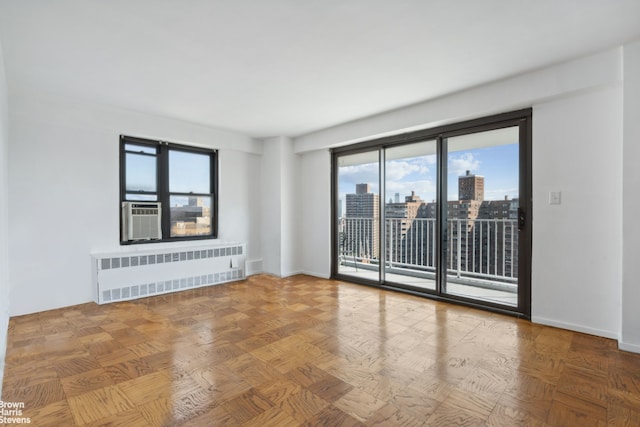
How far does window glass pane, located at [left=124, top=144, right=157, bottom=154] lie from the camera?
4352 millimetres

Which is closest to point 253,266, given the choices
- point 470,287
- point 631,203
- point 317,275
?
point 317,275

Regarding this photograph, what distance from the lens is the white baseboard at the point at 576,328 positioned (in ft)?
9.05

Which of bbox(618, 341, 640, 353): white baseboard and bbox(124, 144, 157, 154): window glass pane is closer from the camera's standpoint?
bbox(618, 341, 640, 353): white baseboard

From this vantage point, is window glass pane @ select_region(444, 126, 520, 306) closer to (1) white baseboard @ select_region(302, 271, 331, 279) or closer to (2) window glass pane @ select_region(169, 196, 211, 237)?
(1) white baseboard @ select_region(302, 271, 331, 279)

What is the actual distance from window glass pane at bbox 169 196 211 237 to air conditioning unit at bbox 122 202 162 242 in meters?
0.30

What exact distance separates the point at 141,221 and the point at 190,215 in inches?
32.0

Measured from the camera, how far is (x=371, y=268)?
19.5 ft

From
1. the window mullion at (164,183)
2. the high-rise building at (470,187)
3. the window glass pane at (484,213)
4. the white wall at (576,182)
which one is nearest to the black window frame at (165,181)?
the window mullion at (164,183)

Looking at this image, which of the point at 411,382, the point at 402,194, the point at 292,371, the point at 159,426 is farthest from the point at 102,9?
the point at 402,194

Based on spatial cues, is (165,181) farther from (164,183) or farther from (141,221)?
(141,221)

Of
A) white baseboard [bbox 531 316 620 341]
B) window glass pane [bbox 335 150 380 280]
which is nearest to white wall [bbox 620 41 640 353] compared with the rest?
white baseboard [bbox 531 316 620 341]

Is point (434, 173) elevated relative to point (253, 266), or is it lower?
elevated

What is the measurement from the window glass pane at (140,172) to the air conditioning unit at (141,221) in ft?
0.87

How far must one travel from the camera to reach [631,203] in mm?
2520
